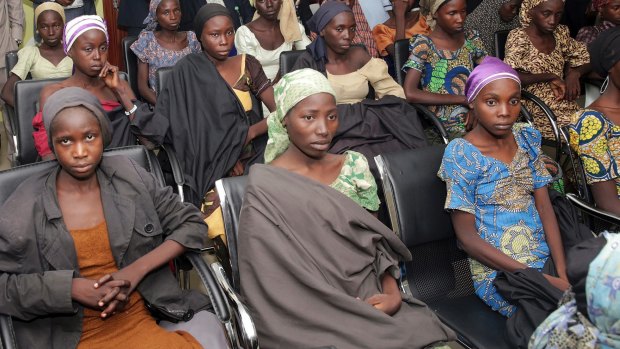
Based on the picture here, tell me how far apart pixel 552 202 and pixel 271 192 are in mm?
1145

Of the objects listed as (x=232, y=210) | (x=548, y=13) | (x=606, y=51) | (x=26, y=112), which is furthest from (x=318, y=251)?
(x=548, y=13)

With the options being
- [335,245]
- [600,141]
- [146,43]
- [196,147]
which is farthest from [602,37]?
[146,43]

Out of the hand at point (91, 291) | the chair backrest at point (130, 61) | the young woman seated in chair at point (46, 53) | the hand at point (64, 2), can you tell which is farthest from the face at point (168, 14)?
the hand at point (91, 291)

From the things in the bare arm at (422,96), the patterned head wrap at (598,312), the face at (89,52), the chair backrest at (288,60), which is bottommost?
the patterned head wrap at (598,312)

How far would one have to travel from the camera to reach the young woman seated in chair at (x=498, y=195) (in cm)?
247

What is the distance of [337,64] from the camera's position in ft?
12.8

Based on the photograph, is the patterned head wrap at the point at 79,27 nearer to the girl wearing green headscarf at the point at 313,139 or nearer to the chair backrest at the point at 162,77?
the chair backrest at the point at 162,77

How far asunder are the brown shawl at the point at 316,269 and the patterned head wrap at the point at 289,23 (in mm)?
2512

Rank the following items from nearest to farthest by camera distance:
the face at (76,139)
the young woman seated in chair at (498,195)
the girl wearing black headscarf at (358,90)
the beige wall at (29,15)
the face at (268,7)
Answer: the face at (76,139) → the young woman seated in chair at (498,195) → the girl wearing black headscarf at (358,90) → the face at (268,7) → the beige wall at (29,15)

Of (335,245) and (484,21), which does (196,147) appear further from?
(484,21)

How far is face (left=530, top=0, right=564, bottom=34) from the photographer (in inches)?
161

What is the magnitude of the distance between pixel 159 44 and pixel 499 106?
2550mm

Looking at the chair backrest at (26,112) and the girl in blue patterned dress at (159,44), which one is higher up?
the girl in blue patterned dress at (159,44)

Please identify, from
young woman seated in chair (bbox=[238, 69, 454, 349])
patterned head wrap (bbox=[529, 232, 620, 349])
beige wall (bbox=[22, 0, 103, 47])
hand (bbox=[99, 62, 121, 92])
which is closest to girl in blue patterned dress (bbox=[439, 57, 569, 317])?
young woman seated in chair (bbox=[238, 69, 454, 349])
